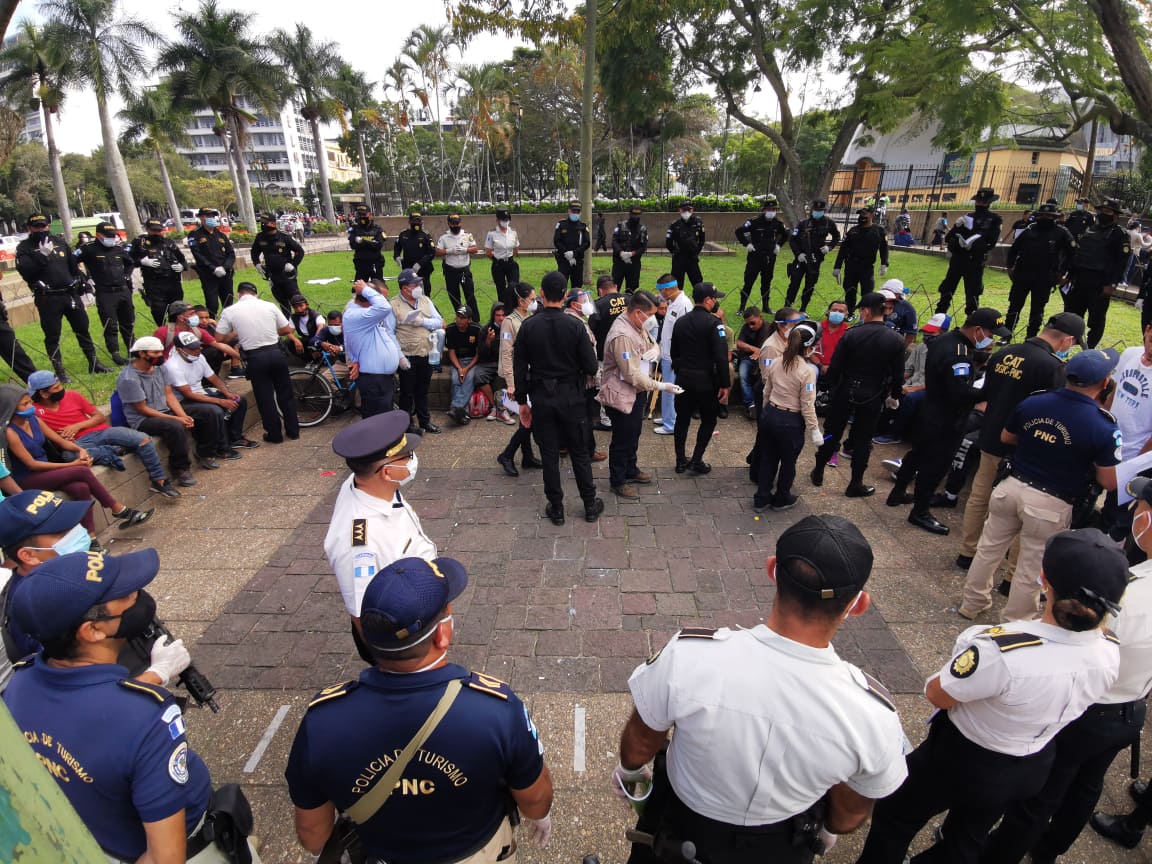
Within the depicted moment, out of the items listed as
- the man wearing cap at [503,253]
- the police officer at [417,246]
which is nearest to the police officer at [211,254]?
the police officer at [417,246]

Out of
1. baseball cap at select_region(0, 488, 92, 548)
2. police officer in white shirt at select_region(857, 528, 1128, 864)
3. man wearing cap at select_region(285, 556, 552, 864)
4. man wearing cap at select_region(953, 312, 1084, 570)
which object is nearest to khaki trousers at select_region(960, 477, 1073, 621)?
man wearing cap at select_region(953, 312, 1084, 570)

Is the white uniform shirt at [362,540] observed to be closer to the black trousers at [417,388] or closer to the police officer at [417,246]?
the black trousers at [417,388]

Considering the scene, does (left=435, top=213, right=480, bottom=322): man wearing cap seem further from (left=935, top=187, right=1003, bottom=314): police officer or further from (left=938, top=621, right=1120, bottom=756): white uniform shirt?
(left=938, top=621, right=1120, bottom=756): white uniform shirt

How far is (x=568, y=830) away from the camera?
2820 mm

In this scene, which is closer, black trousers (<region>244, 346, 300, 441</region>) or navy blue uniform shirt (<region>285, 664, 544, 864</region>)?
navy blue uniform shirt (<region>285, 664, 544, 864</region>)

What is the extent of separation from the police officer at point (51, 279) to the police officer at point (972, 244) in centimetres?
1249

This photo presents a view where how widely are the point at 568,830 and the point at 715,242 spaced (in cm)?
2011

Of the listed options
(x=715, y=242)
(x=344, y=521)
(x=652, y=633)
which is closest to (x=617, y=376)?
(x=652, y=633)

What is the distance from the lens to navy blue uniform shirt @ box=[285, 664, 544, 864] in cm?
158

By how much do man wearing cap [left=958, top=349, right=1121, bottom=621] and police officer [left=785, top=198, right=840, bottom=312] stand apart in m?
6.64

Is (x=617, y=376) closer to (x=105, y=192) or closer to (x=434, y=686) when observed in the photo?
(x=434, y=686)

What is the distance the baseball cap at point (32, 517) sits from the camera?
2.84 m

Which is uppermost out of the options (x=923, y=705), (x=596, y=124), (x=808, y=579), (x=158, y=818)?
(x=596, y=124)

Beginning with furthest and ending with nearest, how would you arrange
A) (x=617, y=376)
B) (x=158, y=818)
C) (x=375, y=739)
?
(x=617, y=376) < (x=158, y=818) < (x=375, y=739)
